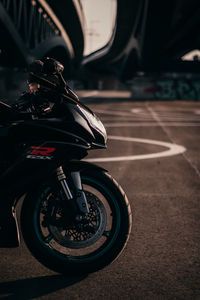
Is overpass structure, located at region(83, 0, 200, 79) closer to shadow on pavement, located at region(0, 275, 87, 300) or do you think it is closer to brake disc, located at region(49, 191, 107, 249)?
brake disc, located at region(49, 191, 107, 249)

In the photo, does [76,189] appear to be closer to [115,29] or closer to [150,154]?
[150,154]

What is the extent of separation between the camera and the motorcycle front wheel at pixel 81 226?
260 centimetres

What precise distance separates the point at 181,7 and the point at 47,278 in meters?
39.5

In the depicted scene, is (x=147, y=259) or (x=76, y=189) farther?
(x=147, y=259)

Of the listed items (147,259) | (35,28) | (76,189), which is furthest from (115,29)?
(76,189)

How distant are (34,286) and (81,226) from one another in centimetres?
54

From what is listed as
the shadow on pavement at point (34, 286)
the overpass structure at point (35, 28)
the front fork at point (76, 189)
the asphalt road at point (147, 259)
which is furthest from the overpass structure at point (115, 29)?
the shadow on pavement at point (34, 286)

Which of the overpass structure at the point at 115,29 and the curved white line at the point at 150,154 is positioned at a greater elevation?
the overpass structure at the point at 115,29

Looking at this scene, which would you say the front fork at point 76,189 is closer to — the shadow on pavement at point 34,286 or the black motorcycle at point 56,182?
the black motorcycle at point 56,182

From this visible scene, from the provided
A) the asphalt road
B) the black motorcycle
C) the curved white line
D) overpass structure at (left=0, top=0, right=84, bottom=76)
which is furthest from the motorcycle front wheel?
overpass structure at (left=0, top=0, right=84, bottom=76)

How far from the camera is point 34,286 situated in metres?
2.57

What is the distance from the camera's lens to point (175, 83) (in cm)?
4675

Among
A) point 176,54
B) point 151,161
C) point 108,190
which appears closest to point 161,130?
point 151,161

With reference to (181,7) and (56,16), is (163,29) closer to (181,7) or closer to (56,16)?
(181,7)
